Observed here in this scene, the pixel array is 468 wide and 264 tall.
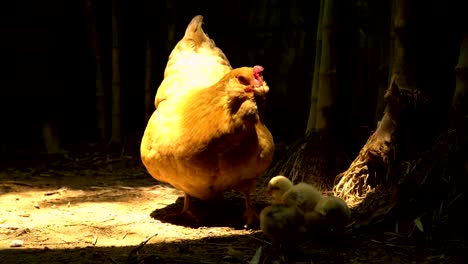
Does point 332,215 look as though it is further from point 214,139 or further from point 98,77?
point 98,77

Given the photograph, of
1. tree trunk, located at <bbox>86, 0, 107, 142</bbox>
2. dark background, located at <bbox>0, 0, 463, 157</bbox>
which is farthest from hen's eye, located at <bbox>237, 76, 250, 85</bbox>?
tree trunk, located at <bbox>86, 0, 107, 142</bbox>

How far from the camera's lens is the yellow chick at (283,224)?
8.61ft

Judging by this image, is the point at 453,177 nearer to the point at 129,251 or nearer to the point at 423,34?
the point at 423,34

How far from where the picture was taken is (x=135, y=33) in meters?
6.82

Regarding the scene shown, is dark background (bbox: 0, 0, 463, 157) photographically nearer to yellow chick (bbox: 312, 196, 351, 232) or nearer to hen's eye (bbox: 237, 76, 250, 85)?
hen's eye (bbox: 237, 76, 250, 85)

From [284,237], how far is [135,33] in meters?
4.70

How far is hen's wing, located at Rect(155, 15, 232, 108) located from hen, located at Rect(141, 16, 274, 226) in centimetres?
20

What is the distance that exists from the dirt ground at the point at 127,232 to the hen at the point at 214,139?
0.31m

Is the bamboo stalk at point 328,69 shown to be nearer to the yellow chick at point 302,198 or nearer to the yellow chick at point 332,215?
the yellow chick at point 302,198

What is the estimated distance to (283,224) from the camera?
262cm

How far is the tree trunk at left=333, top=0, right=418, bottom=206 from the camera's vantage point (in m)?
3.79

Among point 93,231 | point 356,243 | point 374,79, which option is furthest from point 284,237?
point 374,79

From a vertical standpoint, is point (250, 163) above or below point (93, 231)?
above

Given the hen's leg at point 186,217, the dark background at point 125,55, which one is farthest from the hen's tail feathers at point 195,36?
the dark background at point 125,55
